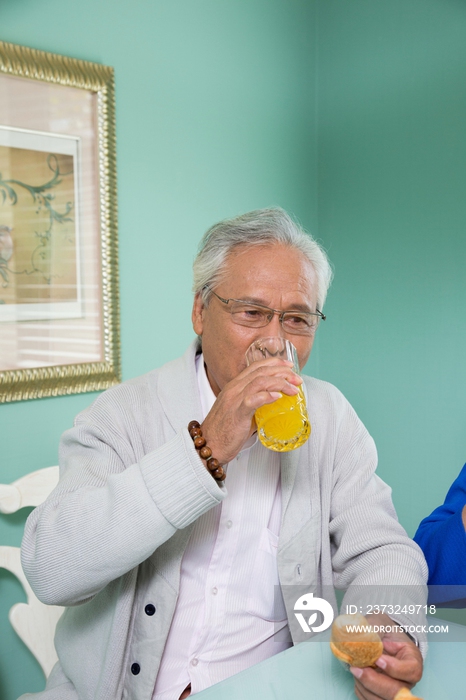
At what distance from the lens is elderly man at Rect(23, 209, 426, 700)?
1.06 m

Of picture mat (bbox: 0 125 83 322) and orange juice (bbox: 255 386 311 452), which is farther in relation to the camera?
picture mat (bbox: 0 125 83 322)

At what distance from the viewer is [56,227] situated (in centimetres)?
200

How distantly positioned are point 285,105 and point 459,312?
114 cm

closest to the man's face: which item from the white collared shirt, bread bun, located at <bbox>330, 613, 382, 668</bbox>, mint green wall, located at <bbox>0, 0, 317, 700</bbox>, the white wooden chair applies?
the white collared shirt

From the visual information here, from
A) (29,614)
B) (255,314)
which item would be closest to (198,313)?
(255,314)

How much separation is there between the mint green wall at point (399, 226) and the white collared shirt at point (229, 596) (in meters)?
1.41

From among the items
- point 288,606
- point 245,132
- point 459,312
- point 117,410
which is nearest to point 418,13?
point 245,132

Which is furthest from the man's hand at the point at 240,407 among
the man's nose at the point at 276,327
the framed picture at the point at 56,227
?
the framed picture at the point at 56,227

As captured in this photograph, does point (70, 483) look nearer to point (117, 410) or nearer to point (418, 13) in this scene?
point (117, 410)

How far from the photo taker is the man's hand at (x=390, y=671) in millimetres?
880

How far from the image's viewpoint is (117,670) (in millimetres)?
1192

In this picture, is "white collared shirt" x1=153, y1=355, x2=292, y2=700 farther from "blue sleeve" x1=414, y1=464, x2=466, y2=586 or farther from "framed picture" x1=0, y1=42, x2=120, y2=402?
"framed picture" x1=0, y1=42, x2=120, y2=402

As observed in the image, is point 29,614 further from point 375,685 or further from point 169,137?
point 169,137

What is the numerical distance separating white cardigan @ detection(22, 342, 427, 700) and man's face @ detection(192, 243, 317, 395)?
10 centimetres
